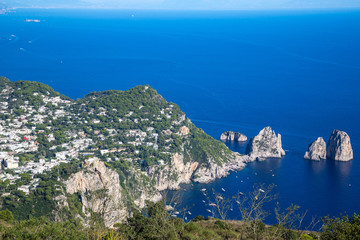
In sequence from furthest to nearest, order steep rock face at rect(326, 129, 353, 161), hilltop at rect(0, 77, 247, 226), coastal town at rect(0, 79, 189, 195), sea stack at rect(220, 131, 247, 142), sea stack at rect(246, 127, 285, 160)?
sea stack at rect(220, 131, 247, 142)
sea stack at rect(246, 127, 285, 160)
steep rock face at rect(326, 129, 353, 161)
coastal town at rect(0, 79, 189, 195)
hilltop at rect(0, 77, 247, 226)

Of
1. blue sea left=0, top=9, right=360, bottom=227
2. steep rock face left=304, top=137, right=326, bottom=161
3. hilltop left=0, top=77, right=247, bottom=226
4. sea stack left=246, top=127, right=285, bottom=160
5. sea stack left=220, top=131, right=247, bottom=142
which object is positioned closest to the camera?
hilltop left=0, top=77, right=247, bottom=226

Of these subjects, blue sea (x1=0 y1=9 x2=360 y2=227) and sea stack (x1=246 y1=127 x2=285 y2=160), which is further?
sea stack (x1=246 y1=127 x2=285 y2=160)

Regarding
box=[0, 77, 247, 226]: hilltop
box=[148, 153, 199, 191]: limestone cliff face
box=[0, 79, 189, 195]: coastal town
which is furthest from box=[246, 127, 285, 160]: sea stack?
box=[148, 153, 199, 191]: limestone cliff face

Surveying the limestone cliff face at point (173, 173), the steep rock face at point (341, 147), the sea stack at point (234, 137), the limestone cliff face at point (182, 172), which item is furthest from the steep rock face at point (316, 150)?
the limestone cliff face at point (173, 173)

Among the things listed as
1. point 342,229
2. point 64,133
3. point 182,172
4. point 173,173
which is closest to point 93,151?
point 64,133

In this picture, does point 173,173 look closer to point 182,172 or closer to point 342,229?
point 182,172

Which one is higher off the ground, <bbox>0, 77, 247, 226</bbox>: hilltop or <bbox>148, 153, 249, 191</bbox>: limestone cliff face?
<bbox>0, 77, 247, 226</bbox>: hilltop

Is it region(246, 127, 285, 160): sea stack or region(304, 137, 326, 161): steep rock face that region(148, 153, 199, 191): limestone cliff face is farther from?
region(304, 137, 326, 161): steep rock face
